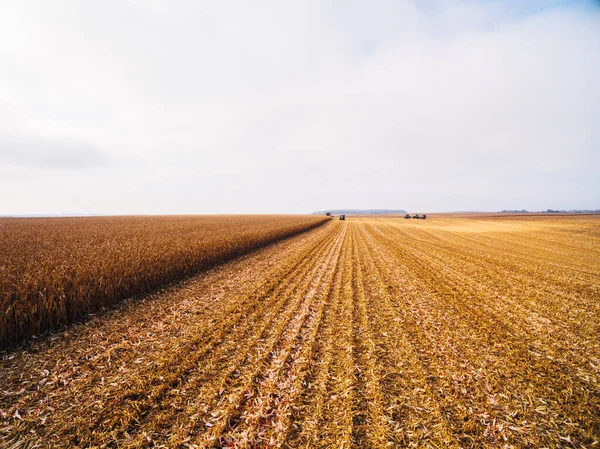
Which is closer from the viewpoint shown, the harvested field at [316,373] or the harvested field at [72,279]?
the harvested field at [316,373]

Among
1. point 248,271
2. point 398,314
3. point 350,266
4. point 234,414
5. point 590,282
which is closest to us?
point 234,414

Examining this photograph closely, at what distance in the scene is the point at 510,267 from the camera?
12.0m

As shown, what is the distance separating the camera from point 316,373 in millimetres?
4215

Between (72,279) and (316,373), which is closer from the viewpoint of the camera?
(316,373)

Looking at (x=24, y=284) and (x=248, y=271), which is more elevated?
(x=24, y=284)

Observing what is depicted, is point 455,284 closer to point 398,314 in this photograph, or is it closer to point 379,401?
point 398,314

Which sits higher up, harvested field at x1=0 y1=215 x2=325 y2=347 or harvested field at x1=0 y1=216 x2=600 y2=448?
harvested field at x1=0 y1=215 x2=325 y2=347

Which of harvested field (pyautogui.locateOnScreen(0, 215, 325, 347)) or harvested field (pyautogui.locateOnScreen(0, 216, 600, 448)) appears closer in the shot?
harvested field (pyautogui.locateOnScreen(0, 216, 600, 448))

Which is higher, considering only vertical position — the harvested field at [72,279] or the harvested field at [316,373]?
the harvested field at [72,279]

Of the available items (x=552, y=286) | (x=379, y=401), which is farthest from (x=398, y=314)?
(x=552, y=286)

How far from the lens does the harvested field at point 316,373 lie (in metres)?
3.13

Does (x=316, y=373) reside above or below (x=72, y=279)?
below

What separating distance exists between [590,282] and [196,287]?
1633 centimetres

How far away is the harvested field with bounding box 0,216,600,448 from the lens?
313 centimetres
